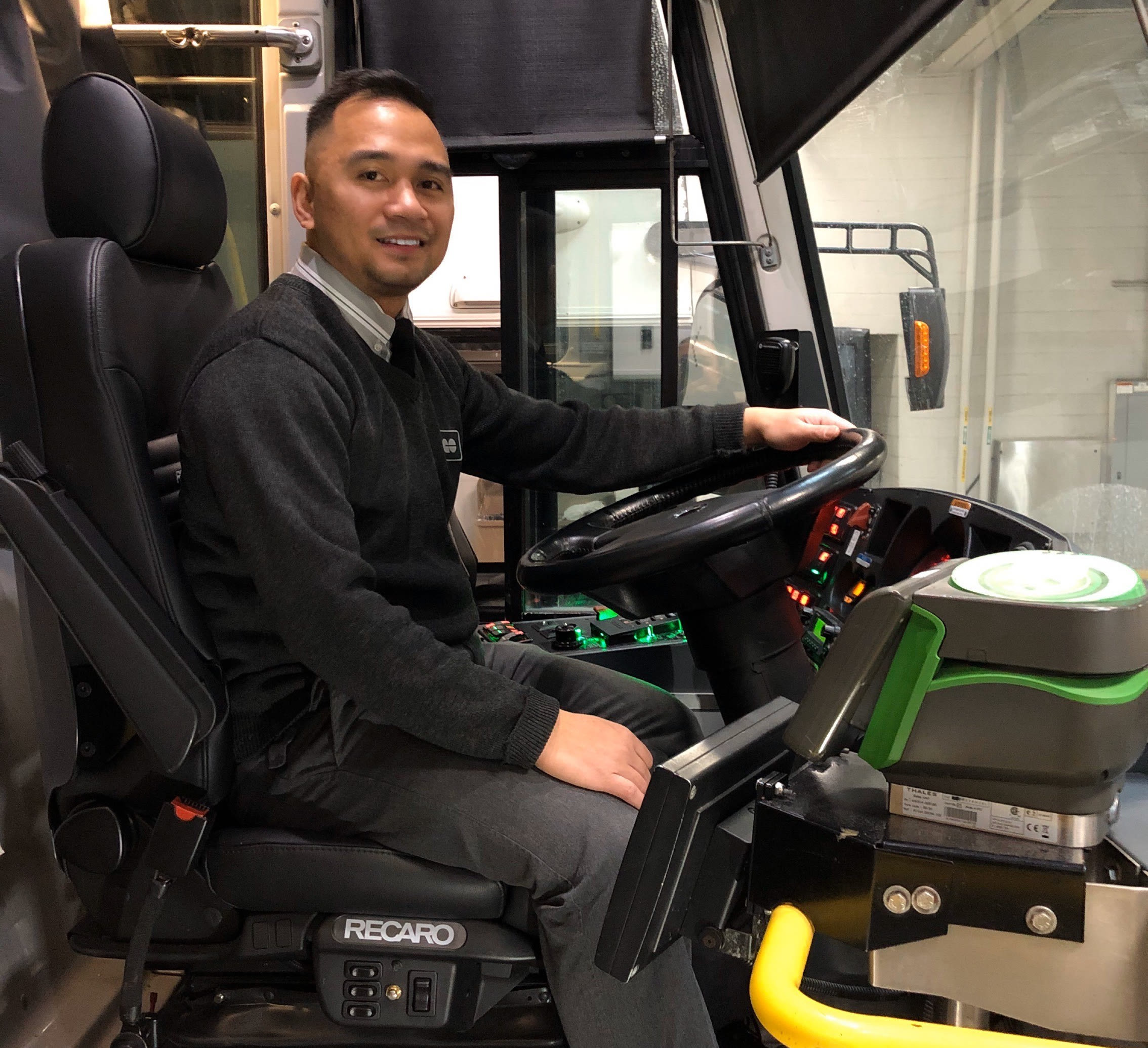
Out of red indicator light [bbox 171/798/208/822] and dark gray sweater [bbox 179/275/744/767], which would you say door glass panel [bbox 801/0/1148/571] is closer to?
dark gray sweater [bbox 179/275/744/767]

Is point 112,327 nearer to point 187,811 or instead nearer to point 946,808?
point 187,811

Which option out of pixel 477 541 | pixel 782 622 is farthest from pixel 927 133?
pixel 782 622

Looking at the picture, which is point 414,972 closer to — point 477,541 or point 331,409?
point 331,409

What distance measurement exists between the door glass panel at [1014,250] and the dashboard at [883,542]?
1.21ft

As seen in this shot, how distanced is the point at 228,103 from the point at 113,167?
4.22 ft

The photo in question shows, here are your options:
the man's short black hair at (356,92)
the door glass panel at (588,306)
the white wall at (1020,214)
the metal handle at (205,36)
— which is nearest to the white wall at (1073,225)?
the white wall at (1020,214)

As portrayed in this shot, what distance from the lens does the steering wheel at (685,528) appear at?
3.68ft

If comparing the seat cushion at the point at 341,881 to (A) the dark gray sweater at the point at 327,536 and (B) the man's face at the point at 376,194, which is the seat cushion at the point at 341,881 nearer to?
(A) the dark gray sweater at the point at 327,536

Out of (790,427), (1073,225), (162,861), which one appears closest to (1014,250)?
(1073,225)

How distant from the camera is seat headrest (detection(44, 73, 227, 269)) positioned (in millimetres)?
1126

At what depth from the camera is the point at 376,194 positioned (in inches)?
48.5

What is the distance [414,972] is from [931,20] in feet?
4.72

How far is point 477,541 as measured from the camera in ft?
11.8

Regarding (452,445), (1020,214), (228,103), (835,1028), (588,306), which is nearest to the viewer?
(835,1028)
